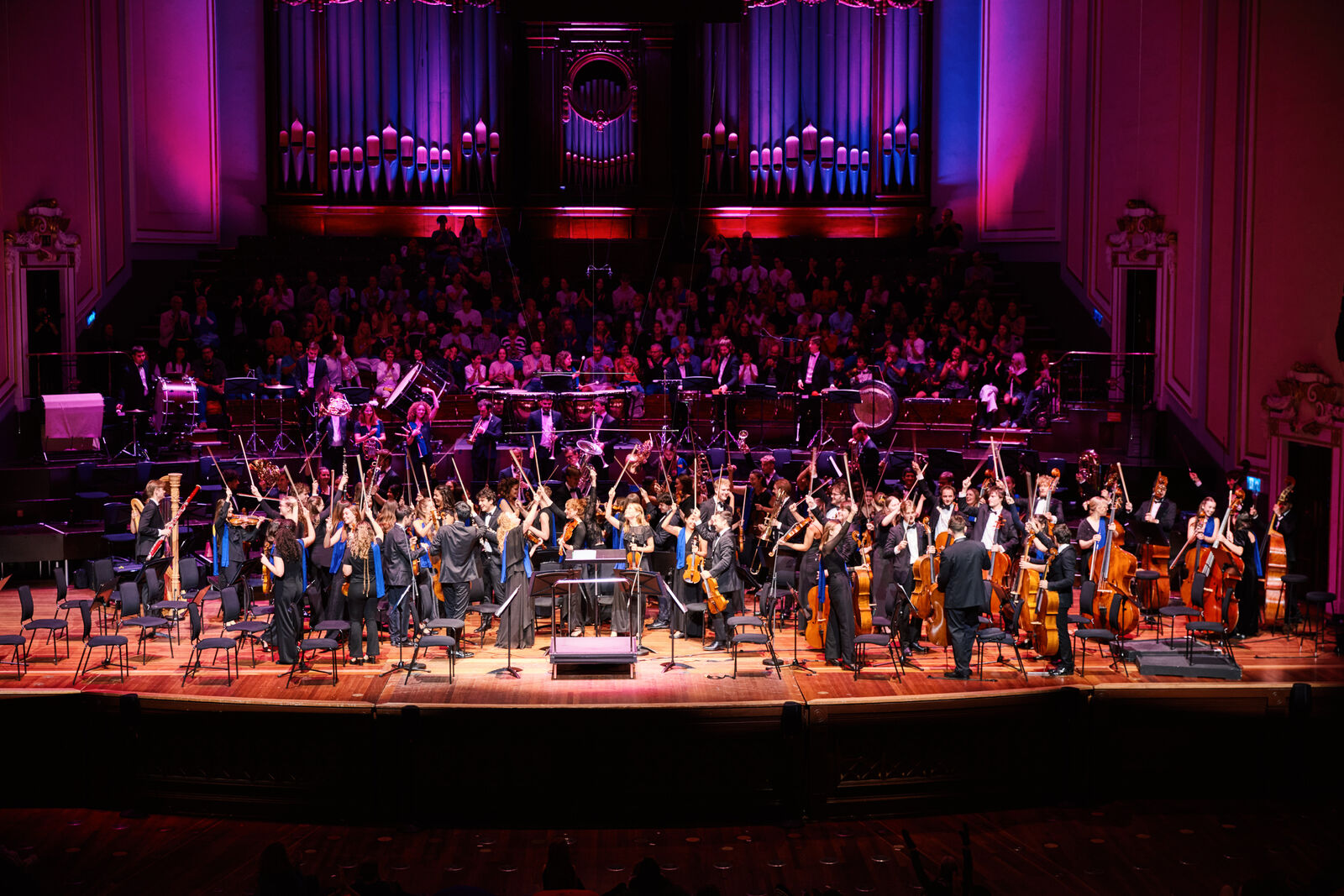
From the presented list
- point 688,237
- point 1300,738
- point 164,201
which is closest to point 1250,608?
point 1300,738

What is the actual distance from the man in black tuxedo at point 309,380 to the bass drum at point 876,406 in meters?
5.97

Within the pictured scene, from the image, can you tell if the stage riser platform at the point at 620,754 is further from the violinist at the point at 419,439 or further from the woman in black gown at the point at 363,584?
the violinist at the point at 419,439

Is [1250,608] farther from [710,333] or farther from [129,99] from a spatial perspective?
[129,99]

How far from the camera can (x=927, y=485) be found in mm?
13180

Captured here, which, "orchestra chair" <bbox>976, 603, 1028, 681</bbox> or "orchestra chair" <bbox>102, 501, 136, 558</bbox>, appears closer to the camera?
"orchestra chair" <bbox>976, 603, 1028, 681</bbox>

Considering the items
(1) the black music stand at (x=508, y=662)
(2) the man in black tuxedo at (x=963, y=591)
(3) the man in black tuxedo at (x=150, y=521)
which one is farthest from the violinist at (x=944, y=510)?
(3) the man in black tuxedo at (x=150, y=521)

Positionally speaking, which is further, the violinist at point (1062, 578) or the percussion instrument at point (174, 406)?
the percussion instrument at point (174, 406)

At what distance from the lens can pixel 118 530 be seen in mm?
12602

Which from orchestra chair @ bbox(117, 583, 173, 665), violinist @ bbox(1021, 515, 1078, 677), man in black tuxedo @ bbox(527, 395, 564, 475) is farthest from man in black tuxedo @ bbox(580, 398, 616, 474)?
violinist @ bbox(1021, 515, 1078, 677)

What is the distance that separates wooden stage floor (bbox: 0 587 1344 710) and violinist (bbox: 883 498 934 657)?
244 millimetres

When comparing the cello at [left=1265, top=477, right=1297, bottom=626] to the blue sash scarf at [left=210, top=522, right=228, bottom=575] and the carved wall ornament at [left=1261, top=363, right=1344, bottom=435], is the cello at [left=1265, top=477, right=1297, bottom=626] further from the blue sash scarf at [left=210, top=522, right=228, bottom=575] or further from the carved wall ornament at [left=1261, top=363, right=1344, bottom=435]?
the blue sash scarf at [left=210, top=522, right=228, bottom=575]

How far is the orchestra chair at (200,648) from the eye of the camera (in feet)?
31.2

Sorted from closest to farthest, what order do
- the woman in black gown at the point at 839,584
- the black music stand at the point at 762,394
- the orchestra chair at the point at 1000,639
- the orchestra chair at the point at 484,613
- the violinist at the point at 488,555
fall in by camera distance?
the orchestra chair at the point at 1000,639 < the woman in black gown at the point at 839,584 < the orchestra chair at the point at 484,613 < the violinist at the point at 488,555 < the black music stand at the point at 762,394

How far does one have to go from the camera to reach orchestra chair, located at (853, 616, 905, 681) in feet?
31.4
